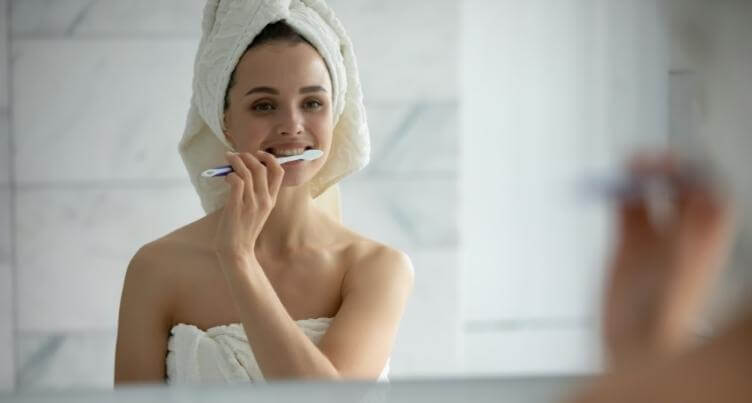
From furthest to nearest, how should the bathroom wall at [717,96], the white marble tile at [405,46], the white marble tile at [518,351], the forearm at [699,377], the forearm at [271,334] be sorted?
the white marble tile at [518,351]
the white marble tile at [405,46]
the forearm at [271,334]
the bathroom wall at [717,96]
the forearm at [699,377]

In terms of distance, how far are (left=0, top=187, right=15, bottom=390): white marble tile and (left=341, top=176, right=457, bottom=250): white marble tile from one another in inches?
14.9

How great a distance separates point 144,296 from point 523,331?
1.67 ft

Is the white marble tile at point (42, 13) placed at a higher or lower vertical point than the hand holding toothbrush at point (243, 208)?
higher

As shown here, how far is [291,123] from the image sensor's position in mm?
663

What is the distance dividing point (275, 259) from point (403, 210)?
27 centimetres

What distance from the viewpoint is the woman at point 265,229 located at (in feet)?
2.06

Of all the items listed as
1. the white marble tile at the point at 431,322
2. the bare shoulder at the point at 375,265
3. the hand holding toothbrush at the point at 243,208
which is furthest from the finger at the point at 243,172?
the white marble tile at the point at 431,322

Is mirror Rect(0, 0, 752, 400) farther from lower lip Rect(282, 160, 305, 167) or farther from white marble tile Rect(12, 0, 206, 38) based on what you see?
lower lip Rect(282, 160, 305, 167)

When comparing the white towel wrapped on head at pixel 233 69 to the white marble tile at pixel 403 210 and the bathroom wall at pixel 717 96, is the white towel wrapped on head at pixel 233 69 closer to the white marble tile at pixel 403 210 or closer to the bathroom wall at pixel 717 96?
the white marble tile at pixel 403 210

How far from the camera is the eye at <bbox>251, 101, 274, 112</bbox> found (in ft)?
2.17

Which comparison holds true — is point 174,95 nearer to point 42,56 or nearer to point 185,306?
point 42,56

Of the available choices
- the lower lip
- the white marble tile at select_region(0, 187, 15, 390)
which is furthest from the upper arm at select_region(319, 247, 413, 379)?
the white marble tile at select_region(0, 187, 15, 390)

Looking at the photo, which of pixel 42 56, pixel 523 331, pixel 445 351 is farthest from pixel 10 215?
pixel 523 331

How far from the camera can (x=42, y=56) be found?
2.91 feet
